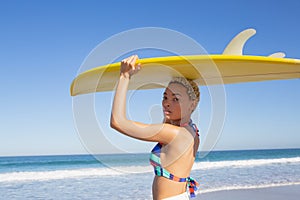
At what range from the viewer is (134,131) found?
85.2 inches

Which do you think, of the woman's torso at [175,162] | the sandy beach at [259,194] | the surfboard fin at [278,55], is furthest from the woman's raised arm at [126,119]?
the sandy beach at [259,194]

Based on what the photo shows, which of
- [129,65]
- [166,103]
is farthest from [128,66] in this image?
[166,103]

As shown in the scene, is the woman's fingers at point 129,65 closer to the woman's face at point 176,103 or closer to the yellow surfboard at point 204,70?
the yellow surfboard at point 204,70

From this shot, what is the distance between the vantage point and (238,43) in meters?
2.58

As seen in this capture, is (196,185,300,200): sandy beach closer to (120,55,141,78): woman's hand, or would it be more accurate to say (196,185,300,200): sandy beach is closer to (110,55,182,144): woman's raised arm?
(110,55,182,144): woman's raised arm

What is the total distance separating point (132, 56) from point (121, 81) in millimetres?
153

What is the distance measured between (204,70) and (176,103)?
266 mm

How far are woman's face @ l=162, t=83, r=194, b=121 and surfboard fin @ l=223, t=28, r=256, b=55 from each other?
1.21 ft

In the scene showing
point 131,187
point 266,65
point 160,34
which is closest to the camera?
point 160,34

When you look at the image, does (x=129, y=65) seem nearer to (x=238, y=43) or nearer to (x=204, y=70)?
(x=204, y=70)

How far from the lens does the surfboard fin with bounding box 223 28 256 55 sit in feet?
8.27

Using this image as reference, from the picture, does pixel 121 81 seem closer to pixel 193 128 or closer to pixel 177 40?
pixel 177 40

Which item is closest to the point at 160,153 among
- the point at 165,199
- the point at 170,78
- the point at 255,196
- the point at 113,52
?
the point at 165,199

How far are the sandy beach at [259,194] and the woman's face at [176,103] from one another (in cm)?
617
